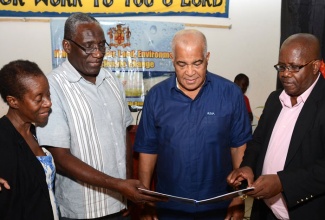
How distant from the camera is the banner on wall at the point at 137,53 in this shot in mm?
4918

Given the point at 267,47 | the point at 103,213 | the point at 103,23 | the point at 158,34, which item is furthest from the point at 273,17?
the point at 103,213

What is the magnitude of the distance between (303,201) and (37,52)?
4081mm

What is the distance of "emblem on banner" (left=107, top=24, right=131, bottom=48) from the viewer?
16.1 feet

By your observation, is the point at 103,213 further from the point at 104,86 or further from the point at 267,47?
the point at 267,47

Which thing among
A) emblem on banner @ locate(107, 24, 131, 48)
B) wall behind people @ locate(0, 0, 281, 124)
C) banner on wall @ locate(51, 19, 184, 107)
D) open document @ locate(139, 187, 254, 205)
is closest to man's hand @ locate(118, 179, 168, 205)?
open document @ locate(139, 187, 254, 205)

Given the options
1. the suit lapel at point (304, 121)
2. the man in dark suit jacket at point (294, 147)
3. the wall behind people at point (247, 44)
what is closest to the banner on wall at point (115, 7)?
the wall behind people at point (247, 44)

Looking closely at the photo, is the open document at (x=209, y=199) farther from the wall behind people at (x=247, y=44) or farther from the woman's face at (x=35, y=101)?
the wall behind people at (x=247, y=44)

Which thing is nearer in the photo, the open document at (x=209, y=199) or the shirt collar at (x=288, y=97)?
the open document at (x=209, y=199)

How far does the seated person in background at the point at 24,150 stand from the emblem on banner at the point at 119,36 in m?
3.25

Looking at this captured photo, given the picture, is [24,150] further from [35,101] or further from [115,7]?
[115,7]

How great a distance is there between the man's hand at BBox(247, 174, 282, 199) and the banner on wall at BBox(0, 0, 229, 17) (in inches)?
141

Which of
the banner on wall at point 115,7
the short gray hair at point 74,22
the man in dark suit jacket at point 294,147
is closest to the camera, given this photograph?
the man in dark suit jacket at point 294,147

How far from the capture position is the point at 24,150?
1.69 metres

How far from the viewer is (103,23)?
4867 millimetres
